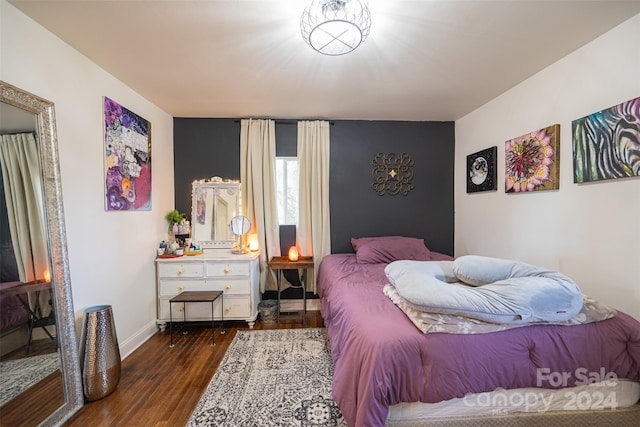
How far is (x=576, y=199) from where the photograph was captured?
1.93m

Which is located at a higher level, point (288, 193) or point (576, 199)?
point (288, 193)

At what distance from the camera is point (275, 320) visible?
304 cm

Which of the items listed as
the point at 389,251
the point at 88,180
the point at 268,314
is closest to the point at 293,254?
the point at 268,314

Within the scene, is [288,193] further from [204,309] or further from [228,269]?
[204,309]

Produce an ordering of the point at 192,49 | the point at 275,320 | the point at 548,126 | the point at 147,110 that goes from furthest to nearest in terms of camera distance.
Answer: the point at 275,320 → the point at 147,110 → the point at 548,126 → the point at 192,49

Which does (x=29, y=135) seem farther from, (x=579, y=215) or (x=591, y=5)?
(x=579, y=215)

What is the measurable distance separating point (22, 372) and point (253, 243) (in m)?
2.07

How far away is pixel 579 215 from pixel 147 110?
3.89m

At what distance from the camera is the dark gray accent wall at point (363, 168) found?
131 inches

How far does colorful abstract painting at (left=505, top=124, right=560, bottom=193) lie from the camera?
2074 mm

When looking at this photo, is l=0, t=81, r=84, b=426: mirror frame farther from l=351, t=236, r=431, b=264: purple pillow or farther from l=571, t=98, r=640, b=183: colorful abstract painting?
l=571, t=98, r=640, b=183: colorful abstract painting

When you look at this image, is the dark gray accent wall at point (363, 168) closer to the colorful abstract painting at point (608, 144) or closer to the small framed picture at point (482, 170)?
the small framed picture at point (482, 170)

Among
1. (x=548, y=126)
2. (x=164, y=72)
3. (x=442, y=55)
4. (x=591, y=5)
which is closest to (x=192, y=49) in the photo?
(x=164, y=72)

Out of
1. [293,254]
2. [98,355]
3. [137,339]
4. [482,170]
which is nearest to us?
[98,355]
